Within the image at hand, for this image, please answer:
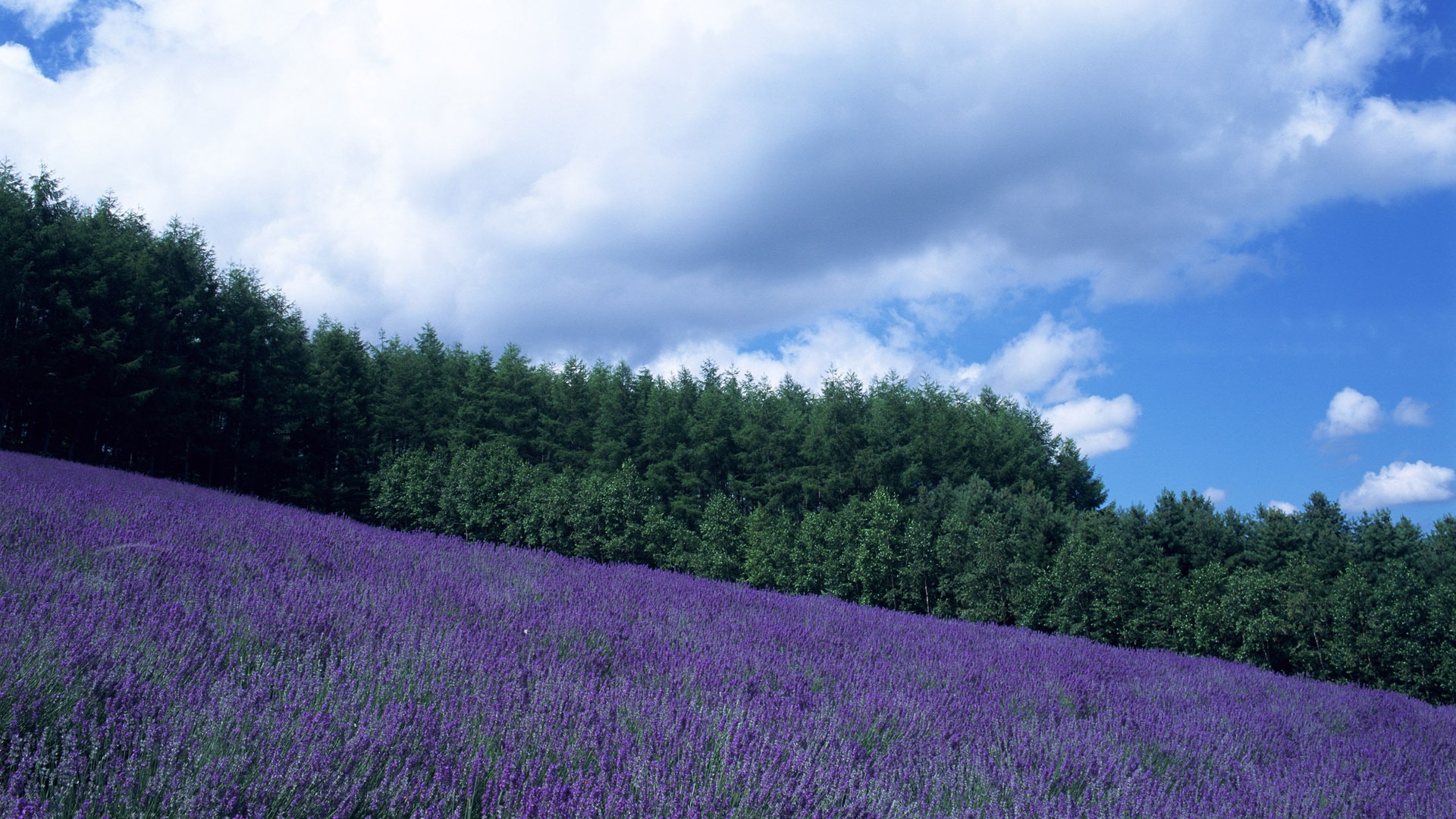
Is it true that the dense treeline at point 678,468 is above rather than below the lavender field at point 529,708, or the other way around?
above

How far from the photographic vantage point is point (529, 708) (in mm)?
2684

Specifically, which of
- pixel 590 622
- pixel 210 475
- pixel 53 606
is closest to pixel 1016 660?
pixel 590 622

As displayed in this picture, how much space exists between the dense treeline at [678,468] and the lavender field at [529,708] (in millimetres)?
7093

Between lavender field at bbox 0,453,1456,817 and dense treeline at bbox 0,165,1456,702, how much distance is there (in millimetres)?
7093

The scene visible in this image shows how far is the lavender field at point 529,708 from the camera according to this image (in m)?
1.99

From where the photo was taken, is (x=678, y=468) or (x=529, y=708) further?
(x=678, y=468)

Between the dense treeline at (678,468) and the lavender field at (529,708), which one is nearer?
the lavender field at (529,708)

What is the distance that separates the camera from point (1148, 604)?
43.4 feet

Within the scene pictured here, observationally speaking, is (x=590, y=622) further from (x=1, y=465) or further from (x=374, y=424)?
(x=374, y=424)

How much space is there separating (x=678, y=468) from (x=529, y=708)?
26.7m

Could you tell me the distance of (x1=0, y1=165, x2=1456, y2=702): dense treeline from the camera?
516 inches

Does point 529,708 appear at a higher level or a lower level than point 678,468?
lower

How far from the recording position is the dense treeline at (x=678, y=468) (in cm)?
1312

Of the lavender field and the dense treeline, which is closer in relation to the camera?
the lavender field
